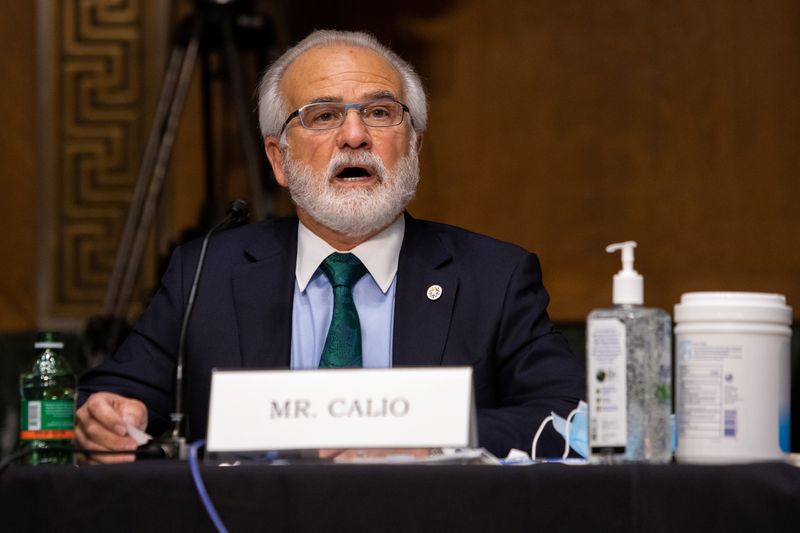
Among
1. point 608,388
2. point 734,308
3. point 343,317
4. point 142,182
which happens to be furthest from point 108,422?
point 142,182

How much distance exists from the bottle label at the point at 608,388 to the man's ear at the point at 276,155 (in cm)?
133

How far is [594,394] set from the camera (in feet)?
4.18

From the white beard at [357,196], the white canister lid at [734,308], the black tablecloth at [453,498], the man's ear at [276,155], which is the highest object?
the man's ear at [276,155]

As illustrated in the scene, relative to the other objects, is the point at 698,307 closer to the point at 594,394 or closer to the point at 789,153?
the point at 594,394

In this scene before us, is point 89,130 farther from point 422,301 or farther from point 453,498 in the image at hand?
point 453,498

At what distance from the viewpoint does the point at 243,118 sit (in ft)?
12.1

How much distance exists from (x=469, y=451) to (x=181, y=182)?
3.10m

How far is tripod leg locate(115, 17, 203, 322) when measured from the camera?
3.63 m

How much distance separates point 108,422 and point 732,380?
2.85 ft

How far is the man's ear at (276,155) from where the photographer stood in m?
2.53

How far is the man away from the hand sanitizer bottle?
813 mm

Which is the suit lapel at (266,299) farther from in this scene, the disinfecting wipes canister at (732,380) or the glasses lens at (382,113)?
the disinfecting wipes canister at (732,380)

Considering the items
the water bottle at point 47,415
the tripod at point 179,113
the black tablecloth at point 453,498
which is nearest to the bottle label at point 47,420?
the water bottle at point 47,415

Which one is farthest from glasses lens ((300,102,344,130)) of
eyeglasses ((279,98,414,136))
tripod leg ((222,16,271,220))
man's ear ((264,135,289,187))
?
tripod leg ((222,16,271,220))
